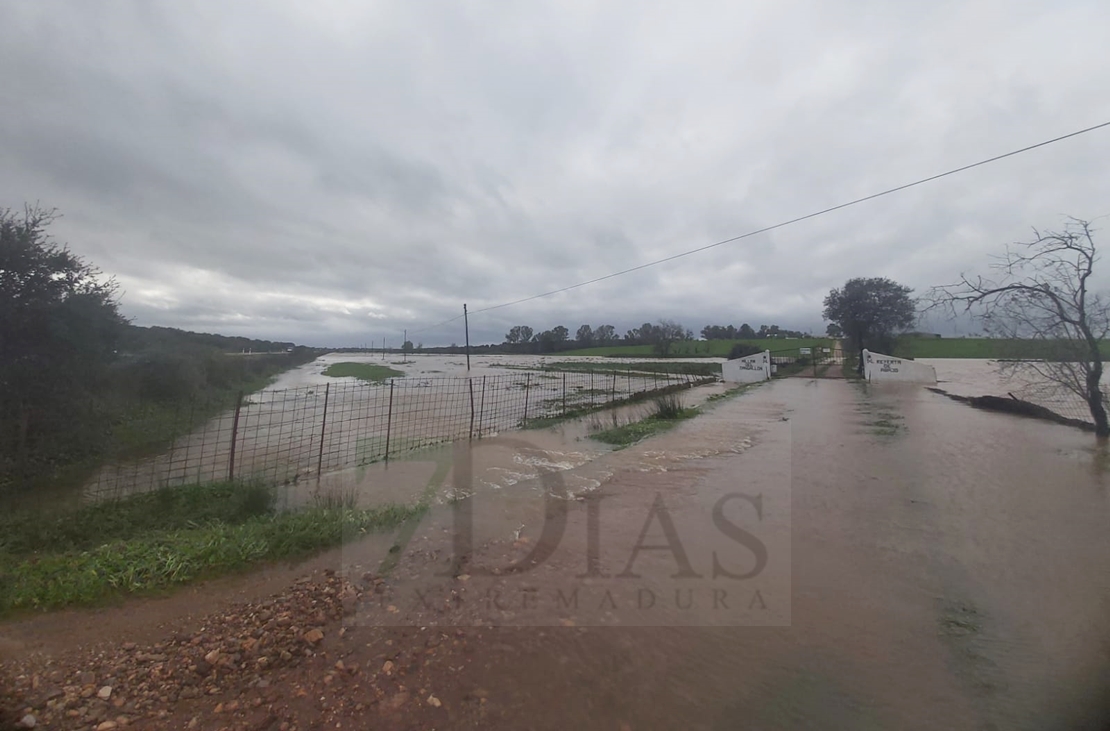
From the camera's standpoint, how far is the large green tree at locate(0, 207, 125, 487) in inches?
281

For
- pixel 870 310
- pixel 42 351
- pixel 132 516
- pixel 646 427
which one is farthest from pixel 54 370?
pixel 870 310

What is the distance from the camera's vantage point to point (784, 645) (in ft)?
10.8

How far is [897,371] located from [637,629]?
30.6m

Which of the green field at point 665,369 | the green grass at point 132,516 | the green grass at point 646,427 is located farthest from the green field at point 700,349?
the green grass at point 132,516

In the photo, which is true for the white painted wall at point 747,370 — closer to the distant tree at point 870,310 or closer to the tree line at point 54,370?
the distant tree at point 870,310

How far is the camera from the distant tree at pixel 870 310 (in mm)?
35781

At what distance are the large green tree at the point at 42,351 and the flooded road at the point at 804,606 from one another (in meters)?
6.33

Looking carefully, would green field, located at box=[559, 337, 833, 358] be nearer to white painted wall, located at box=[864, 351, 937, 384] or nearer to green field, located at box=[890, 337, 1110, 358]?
green field, located at box=[890, 337, 1110, 358]

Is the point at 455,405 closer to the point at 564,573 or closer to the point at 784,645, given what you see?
the point at 564,573

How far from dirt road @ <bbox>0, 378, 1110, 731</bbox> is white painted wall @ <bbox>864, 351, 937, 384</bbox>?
24.1 metres

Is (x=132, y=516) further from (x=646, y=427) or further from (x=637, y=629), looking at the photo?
(x=646, y=427)

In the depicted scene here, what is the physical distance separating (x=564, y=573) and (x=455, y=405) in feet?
41.6

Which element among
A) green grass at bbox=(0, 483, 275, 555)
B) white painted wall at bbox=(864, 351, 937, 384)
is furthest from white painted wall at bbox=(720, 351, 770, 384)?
green grass at bbox=(0, 483, 275, 555)

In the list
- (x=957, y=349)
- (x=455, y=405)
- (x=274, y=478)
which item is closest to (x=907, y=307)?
(x=957, y=349)
